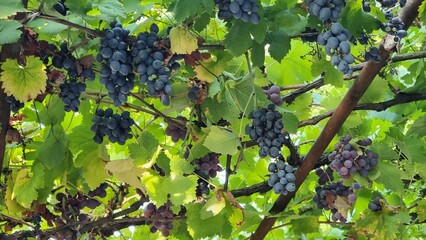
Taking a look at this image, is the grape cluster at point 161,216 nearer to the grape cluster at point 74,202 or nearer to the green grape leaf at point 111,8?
the grape cluster at point 74,202

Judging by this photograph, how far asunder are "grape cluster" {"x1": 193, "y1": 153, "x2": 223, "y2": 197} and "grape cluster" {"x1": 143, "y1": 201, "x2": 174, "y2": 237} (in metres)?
0.18


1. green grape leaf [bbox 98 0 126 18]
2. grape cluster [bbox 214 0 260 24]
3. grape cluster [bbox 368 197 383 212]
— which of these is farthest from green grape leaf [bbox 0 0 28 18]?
grape cluster [bbox 368 197 383 212]

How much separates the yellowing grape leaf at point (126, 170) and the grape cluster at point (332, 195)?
69cm

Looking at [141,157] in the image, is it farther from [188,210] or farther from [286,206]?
[286,206]

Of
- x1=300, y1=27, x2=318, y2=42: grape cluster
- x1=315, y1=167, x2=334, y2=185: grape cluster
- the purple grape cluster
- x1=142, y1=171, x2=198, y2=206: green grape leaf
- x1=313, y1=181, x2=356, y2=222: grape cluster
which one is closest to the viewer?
x1=300, y1=27, x2=318, y2=42: grape cluster

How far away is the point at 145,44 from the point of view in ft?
5.86

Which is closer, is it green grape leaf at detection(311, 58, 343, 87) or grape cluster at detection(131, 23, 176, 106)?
grape cluster at detection(131, 23, 176, 106)

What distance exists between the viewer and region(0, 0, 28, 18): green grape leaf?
1.68 metres

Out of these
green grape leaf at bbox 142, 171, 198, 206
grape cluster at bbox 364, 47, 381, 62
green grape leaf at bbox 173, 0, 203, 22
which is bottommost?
green grape leaf at bbox 142, 171, 198, 206

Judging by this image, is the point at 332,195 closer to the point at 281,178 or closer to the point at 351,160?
the point at 351,160

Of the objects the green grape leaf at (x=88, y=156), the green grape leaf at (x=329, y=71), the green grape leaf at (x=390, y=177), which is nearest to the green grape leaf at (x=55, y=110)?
the green grape leaf at (x=88, y=156)

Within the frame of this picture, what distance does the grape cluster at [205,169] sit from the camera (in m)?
2.32

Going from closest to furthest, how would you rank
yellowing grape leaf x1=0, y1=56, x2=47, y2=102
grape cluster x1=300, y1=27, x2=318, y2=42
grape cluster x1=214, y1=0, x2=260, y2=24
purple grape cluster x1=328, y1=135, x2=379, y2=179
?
grape cluster x1=214, y1=0, x2=260, y2=24
yellowing grape leaf x1=0, y1=56, x2=47, y2=102
grape cluster x1=300, y1=27, x2=318, y2=42
purple grape cluster x1=328, y1=135, x2=379, y2=179

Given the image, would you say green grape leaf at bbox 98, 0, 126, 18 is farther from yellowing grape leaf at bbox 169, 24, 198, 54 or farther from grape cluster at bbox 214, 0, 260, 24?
grape cluster at bbox 214, 0, 260, 24
